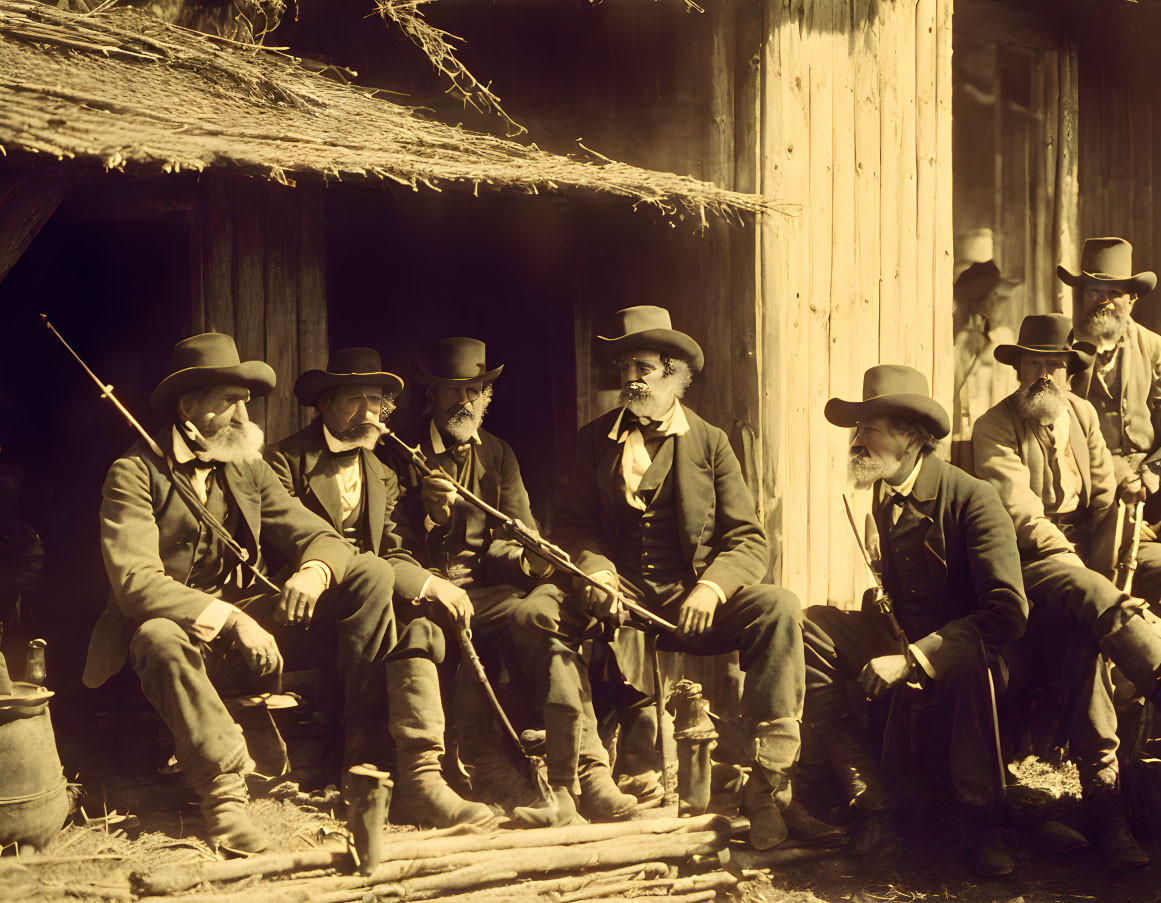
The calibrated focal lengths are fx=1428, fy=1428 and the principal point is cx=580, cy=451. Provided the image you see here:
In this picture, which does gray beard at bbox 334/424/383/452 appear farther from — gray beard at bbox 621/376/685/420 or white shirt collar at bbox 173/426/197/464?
gray beard at bbox 621/376/685/420

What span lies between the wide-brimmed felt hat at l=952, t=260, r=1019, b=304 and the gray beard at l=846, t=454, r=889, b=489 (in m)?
3.33

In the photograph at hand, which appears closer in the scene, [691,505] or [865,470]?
[865,470]

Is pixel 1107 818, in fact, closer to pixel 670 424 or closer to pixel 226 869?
pixel 670 424

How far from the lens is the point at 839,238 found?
7406 millimetres

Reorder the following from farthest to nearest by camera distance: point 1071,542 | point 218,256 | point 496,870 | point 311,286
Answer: point 1071,542, point 311,286, point 218,256, point 496,870

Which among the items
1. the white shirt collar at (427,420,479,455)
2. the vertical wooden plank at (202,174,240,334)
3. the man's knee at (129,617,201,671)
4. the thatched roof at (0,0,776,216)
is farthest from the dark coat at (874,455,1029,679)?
the vertical wooden plank at (202,174,240,334)

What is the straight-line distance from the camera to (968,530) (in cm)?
605

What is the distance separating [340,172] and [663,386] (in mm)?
1764

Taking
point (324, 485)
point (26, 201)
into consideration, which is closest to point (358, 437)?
point (324, 485)

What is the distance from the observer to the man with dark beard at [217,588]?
5254 mm

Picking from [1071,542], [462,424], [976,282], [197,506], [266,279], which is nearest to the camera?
[197,506]

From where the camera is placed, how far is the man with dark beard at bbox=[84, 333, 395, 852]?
17.2 feet

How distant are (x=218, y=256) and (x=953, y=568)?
3.68 m

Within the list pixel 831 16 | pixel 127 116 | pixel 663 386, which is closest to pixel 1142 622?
pixel 663 386
